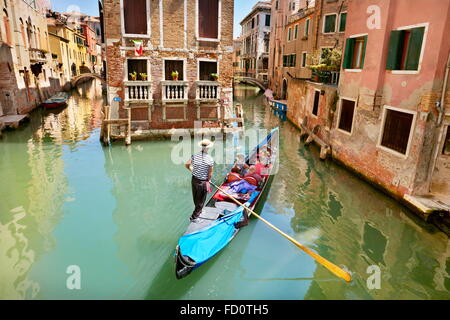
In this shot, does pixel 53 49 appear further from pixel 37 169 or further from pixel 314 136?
pixel 314 136

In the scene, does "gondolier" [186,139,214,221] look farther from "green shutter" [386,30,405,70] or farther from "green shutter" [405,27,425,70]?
"green shutter" [386,30,405,70]

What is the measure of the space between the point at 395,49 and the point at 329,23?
13.1 m

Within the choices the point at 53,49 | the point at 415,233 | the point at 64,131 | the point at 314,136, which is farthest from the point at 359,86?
the point at 53,49

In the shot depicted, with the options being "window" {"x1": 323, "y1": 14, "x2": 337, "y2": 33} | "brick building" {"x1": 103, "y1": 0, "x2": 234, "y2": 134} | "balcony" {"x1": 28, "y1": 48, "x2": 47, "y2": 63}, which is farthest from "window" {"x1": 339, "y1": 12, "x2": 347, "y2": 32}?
"balcony" {"x1": 28, "y1": 48, "x2": 47, "y2": 63}

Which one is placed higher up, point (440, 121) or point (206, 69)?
point (206, 69)

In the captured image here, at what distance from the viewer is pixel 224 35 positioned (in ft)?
41.7

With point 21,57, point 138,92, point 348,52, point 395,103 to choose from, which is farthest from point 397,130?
point 21,57

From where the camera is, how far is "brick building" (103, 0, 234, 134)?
1161 cm

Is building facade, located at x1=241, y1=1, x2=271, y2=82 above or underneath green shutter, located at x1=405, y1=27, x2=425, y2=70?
above

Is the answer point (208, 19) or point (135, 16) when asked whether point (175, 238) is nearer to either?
point (135, 16)

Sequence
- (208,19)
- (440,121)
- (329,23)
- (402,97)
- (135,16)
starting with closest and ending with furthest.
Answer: (440,121), (402,97), (135,16), (208,19), (329,23)

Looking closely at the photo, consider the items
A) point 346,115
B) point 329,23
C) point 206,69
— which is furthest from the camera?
point 329,23

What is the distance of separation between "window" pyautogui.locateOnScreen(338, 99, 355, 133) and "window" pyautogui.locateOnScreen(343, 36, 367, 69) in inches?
43.6

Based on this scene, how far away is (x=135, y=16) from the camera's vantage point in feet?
37.9
